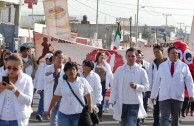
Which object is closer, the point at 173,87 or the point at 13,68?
the point at 13,68

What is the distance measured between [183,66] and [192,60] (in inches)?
134

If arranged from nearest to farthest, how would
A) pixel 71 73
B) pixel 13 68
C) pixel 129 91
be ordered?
pixel 13 68, pixel 71 73, pixel 129 91

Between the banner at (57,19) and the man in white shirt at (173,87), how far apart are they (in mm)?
12935

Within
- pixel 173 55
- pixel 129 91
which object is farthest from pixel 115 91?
pixel 173 55

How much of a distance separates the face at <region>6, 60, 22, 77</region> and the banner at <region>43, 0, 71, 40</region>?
15906 millimetres

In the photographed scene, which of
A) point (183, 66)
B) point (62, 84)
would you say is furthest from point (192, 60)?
point (62, 84)

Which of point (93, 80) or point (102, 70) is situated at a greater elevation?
point (102, 70)

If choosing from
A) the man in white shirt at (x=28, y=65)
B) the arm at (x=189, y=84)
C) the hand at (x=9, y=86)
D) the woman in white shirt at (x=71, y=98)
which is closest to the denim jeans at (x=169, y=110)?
the arm at (x=189, y=84)

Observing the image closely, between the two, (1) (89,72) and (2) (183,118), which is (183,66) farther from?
(2) (183,118)

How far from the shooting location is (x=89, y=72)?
1037 centimetres

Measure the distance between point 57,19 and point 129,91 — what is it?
13.9 metres

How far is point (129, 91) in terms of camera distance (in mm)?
9078

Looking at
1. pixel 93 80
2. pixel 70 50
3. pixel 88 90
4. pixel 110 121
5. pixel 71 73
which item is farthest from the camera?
pixel 70 50

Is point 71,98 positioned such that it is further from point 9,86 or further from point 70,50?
point 70,50
